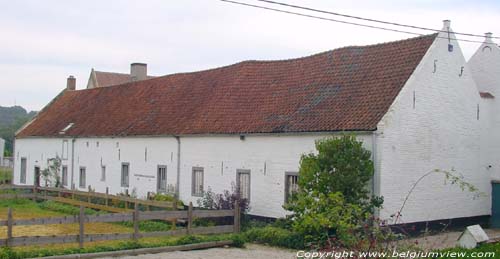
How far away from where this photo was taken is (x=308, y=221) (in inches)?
646

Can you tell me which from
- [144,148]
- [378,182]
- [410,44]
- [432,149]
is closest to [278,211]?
[378,182]

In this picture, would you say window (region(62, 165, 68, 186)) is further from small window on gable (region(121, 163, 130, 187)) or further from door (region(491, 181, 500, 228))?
door (region(491, 181, 500, 228))

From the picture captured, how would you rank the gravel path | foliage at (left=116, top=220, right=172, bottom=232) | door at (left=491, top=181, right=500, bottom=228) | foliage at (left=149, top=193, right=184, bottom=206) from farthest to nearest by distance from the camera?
foliage at (left=149, top=193, right=184, bottom=206) → door at (left=491, top=181, right=500, bottom=228) → foliage at (left=116, top=220, right=172, bottom=232) → the gravel path

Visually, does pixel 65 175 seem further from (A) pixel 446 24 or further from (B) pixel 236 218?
(A) pixel 446 24

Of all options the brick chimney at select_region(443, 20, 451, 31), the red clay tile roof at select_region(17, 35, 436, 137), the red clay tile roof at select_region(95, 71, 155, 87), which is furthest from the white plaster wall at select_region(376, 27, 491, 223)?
the red clay tile roof at select_region(95, 71, 155, 87)

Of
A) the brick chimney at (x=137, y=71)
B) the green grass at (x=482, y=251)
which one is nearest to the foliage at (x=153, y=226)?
the green grass at (x=482, y=251)

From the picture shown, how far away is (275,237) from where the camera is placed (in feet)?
58.4

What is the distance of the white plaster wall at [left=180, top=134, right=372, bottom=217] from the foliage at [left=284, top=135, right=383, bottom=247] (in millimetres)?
1136

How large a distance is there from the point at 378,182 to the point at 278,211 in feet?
13.1

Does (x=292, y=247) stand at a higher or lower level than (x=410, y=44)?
lower

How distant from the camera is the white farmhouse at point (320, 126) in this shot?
19.1 metres

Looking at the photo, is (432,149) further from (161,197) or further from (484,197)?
(161,197)

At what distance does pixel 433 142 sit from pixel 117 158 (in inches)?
611

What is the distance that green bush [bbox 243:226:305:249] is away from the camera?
678 inches
